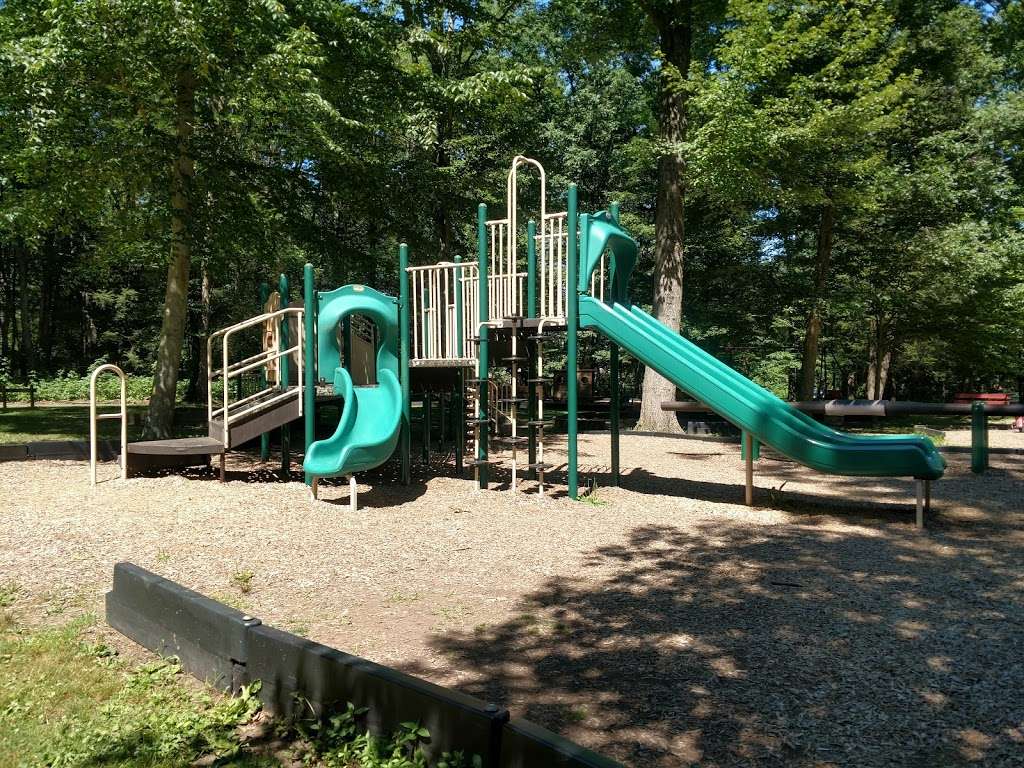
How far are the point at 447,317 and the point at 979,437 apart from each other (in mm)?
7719

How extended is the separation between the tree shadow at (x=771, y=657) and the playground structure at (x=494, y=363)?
1.57 metres

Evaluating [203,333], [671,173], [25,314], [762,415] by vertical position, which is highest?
[671,173]

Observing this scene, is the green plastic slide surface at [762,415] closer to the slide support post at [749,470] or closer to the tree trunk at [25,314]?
the slide support post at [749,470]

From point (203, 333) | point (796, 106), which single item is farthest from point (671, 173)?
point (203, 333)

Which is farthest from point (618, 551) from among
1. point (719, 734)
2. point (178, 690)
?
point (178, 690)

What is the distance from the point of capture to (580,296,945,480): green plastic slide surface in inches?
284

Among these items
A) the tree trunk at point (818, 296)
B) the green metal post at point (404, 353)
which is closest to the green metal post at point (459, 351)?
the green metal post at point (404, 353)

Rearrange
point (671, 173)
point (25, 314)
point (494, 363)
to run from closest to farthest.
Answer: point (494, 363)
point (671, 173)
point (25, 314)

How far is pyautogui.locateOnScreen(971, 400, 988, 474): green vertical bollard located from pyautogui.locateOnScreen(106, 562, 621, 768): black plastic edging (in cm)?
1035

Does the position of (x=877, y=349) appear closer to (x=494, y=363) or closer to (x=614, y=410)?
(x=614, y=410)

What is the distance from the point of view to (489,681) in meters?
3.62

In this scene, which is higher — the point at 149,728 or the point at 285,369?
the point at 285,369

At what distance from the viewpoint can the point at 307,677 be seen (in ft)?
10.1

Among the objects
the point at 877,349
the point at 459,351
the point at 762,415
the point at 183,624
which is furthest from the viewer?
the point at 877,349
